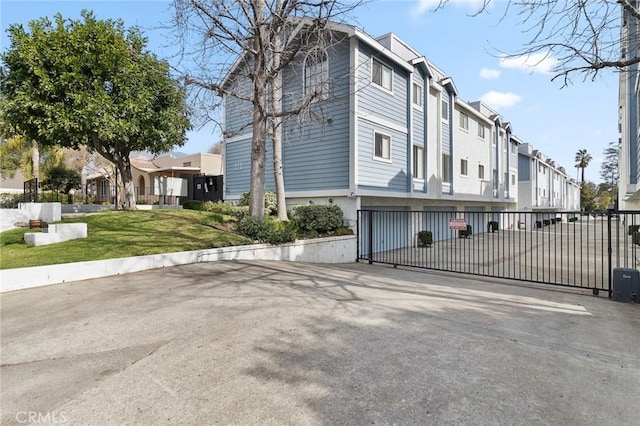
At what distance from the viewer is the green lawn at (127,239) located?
760 cm

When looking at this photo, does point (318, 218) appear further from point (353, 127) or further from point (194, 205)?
point (194, 205)

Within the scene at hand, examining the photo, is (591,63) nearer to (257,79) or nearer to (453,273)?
(453,273)

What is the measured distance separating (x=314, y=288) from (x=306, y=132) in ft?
30.2

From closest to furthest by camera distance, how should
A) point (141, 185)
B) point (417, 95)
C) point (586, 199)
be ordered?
1. point (417, 95)
2. point (141, 185)
3. point (586, 199)

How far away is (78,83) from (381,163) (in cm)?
1155

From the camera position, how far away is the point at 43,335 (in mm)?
4176

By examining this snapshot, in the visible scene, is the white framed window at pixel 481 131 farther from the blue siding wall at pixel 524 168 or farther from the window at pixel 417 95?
the blue siding wall at pixel 524 168

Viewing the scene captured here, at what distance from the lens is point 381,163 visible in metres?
14.1

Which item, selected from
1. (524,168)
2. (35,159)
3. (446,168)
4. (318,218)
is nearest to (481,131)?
(446,168)

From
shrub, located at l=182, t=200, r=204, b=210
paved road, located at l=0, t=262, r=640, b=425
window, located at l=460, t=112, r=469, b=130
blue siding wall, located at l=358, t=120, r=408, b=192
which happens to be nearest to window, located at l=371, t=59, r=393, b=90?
blue siding wall, located at l=358, t=120, r=408, b=192

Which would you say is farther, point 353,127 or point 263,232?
point 353,127

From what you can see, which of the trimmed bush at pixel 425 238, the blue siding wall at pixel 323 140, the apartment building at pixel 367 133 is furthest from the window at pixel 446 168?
the blue siding wall at pixel 323 140

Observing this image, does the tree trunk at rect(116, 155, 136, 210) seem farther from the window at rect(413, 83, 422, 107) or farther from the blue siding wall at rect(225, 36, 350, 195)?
the window at rect(413, 83, 422, 107)

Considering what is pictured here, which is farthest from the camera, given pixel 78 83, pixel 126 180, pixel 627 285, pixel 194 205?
pixel 194 205
